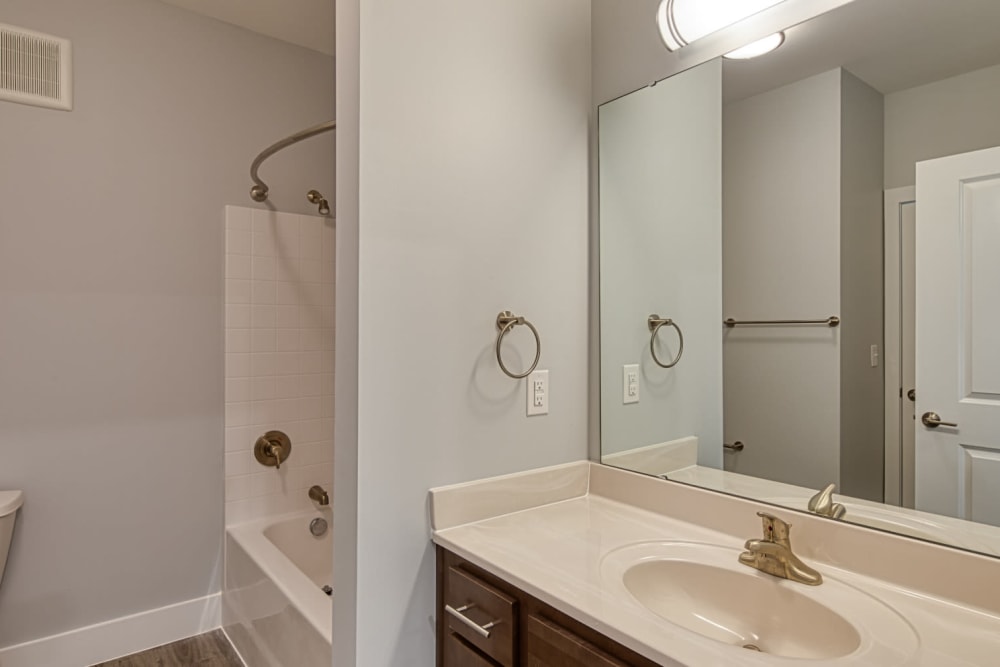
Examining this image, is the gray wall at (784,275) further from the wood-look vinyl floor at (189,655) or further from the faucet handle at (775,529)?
the wood-look vinyl floor at (189,655)

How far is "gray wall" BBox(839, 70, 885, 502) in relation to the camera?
3.67 ft

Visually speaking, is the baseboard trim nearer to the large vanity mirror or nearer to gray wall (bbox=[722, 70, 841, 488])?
the large vanity mirror

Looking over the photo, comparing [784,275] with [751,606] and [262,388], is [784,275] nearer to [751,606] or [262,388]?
[751,606]

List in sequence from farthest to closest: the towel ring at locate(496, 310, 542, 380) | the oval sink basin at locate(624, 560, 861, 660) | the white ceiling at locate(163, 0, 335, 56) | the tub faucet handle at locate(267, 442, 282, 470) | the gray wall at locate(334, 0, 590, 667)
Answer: the tub faucet handle at locate(267, 442, 282, 470) → the white ceiling at locate(163, 0, 335, 56) → the towel ring at locate(496, 310, 542, 380) → the gray wall at locate(334, 0, 590, 667) → the oval sink basin at locate(624, 560, 861, 660)

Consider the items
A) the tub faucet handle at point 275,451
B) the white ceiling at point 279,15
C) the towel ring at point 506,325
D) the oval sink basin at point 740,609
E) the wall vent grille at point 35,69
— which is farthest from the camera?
the tub faucet handle at point 275,451

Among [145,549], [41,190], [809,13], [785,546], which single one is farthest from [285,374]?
[809,13]

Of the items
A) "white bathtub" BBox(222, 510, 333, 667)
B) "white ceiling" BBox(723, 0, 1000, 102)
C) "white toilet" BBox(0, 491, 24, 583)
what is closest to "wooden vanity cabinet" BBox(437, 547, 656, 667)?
"white bathtub" BBox(222, 510, 333, 667)

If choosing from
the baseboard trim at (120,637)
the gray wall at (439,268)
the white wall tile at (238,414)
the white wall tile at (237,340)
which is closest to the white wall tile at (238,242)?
the white wall tile at (237,340)

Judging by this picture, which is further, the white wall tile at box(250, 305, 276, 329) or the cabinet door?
the white wall tile at box(250, 305, 276, 329)

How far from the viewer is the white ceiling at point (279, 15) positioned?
2221mm

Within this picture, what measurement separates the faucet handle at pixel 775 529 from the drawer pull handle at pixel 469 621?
59cm

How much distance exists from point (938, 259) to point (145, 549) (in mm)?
2783

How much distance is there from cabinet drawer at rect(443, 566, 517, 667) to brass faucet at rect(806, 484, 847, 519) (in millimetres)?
671

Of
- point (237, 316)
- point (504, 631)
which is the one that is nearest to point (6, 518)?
point (237, 316)
